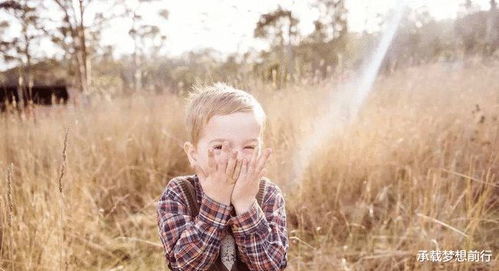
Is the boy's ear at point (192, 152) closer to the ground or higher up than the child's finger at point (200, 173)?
higher up

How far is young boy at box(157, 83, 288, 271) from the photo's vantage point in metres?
1.02

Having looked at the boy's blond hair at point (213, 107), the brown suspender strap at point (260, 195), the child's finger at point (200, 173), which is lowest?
the brown suspender strap at point (260, 195)

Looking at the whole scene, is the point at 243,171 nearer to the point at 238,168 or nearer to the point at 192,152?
the point at 238,168

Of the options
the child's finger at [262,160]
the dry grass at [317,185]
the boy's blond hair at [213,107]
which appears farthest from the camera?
the dry grass at [317,185]

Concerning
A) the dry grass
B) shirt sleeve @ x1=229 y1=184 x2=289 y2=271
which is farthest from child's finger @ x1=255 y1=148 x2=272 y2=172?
the dry grass

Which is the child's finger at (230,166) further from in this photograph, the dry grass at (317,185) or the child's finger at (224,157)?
the dry grass at (317,185)

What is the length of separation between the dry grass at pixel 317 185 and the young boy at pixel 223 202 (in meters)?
0.52

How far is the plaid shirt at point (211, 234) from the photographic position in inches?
40.1

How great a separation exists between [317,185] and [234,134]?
5.25ft

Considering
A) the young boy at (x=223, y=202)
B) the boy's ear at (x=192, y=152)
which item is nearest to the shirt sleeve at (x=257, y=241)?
the young boy at (x=223, y=202)

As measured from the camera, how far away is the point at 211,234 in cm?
102

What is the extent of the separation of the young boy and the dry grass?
0.52 m

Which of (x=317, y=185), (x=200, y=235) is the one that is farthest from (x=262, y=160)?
(x=317, y=185)

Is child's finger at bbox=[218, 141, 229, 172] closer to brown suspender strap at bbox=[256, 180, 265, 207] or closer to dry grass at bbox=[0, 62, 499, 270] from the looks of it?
brown suspender strap at bbox=[256, 180, 265, 207]
